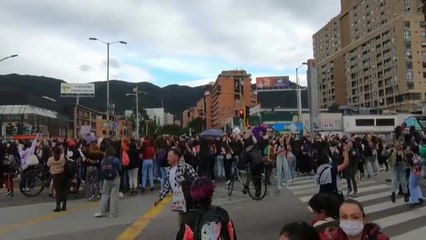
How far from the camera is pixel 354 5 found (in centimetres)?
14725

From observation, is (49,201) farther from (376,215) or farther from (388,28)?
(388,28)

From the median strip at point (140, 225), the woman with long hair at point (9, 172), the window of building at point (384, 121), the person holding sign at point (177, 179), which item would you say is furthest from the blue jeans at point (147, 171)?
the window of building at point (384, 121)

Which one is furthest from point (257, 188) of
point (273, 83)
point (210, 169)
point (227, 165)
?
point (273, 83)

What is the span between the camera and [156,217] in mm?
10836

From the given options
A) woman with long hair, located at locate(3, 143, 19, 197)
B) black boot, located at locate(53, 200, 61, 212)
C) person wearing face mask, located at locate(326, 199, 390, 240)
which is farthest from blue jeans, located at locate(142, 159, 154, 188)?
person wearing face mask, located at locate(326, 199, 390, 240)

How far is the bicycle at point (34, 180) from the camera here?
14.9 meters

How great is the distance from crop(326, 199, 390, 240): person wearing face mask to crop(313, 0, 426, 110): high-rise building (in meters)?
99.7

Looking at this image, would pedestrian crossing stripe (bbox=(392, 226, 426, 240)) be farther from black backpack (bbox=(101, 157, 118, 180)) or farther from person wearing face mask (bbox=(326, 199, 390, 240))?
black backpack (bbox=(101, 157, 118, 180))

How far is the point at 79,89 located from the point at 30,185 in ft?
317

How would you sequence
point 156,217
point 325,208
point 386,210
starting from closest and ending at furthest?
1. point 325,208
2. point 156,217
3. point 386,210

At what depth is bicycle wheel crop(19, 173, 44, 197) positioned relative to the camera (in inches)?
585

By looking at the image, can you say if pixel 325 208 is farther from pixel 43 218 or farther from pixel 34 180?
pixel 34 180

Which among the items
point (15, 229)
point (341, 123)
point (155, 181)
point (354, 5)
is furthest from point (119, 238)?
point (354, 5)

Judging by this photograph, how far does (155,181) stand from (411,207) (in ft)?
30.1
